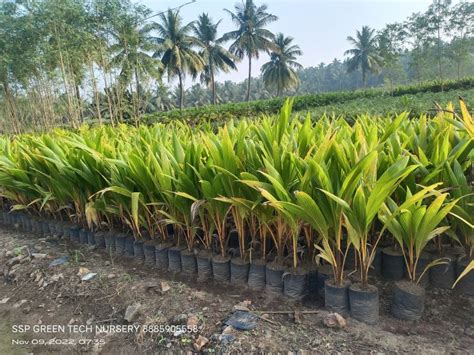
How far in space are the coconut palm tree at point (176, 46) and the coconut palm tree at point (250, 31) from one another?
359 centimetres

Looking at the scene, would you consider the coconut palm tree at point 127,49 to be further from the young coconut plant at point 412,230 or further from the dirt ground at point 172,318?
the young coconut plant at point 412,230

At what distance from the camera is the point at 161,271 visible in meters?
1.87

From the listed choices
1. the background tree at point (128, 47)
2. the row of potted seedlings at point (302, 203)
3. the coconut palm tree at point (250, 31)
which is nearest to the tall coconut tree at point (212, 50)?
the coconut palm tree at point (250, 31)

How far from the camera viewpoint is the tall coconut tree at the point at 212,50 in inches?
1004

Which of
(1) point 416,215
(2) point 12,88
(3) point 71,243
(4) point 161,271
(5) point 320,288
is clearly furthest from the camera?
(2) point 12,88

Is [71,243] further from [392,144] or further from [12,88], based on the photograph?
[12,88]

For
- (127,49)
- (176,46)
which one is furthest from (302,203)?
(176,46)

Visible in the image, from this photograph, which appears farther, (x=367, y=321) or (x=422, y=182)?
(x=422, y=182)

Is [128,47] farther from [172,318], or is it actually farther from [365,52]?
[365,52]

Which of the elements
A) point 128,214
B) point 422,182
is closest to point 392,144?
point 422,182

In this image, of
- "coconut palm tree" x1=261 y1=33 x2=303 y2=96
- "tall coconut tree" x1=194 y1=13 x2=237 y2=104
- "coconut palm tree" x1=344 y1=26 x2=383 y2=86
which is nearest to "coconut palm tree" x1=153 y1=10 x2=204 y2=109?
"tall coconut tree" x1=194 y1=13 x2=237 y2=104

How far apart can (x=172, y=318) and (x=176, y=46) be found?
24.4 metres

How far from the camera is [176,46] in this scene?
925 inches

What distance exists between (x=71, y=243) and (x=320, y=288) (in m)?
1.79
